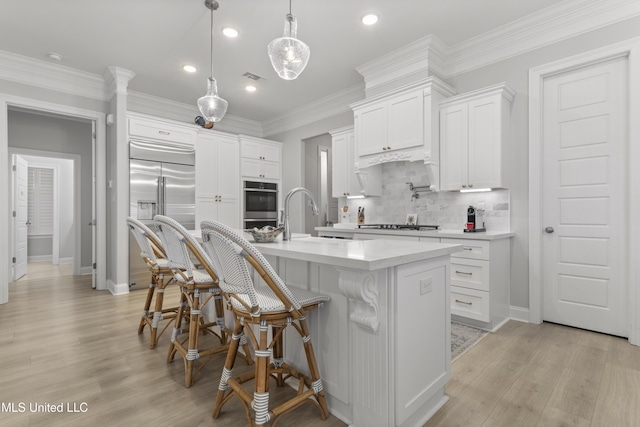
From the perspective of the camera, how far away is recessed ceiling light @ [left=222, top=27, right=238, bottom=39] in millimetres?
3280

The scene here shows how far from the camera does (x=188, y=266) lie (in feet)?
6.88

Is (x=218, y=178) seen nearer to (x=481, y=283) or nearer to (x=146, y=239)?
(x=146, y=239)

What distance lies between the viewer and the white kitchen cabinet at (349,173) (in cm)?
426

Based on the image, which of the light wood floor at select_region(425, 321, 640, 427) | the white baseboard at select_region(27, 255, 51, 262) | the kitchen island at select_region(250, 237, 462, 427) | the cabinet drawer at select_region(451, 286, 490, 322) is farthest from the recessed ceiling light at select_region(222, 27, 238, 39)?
the white baseboard at select_region(27, 255, 51, 262)

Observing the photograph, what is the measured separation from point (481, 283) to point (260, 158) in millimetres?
4181

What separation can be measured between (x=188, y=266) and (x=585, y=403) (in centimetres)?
241

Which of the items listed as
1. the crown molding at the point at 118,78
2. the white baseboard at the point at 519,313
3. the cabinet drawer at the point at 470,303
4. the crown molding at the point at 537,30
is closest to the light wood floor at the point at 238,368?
the white baseboard at the point at 519,313

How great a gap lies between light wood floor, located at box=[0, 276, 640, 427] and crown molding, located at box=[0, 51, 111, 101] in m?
2.85

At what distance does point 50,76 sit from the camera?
4.10 meters

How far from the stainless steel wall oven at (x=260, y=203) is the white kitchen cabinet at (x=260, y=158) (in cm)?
17

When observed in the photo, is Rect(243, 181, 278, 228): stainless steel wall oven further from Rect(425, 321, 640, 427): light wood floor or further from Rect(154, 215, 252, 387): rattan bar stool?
Rect(425, 321, 640, 427): light wood floor

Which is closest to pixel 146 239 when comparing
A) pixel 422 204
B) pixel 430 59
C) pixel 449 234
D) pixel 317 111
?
pixel 449 234

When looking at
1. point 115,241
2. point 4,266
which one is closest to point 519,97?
point 115,241

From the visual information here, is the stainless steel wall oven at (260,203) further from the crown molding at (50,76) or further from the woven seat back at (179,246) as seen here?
the woven seat back at (179,246)
